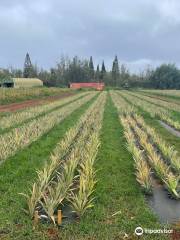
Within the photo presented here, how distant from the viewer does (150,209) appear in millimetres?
4875

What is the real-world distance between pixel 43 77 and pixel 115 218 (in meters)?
82.1

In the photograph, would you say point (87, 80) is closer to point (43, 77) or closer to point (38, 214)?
point (43, 77)

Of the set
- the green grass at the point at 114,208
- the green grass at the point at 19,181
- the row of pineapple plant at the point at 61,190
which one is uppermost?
the row of pineapple plant at the point at 61,190

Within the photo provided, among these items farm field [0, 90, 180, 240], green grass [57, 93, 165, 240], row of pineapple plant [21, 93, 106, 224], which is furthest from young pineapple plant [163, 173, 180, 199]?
row of pineapple plant [21, 93, 106, 224]

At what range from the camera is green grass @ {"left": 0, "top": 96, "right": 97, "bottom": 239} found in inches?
165

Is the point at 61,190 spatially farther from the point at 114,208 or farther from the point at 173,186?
the point at 173,186

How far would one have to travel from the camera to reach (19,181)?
5.95m

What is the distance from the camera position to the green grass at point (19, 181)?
419 centimetres

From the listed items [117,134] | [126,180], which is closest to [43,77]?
[117,134]

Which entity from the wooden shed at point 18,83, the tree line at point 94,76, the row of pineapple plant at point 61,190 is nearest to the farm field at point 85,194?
the row of pineapple plant at point 61,190

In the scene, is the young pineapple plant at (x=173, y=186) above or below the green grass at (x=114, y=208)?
above

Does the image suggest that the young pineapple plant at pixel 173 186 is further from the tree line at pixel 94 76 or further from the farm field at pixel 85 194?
the tree line at pixel 94 76

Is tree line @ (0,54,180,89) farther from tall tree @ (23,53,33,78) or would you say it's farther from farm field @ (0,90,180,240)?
farm field @ (0,90,180,240)

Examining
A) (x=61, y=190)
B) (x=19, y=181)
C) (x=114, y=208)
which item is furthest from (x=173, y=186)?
(x=19, y=181)
